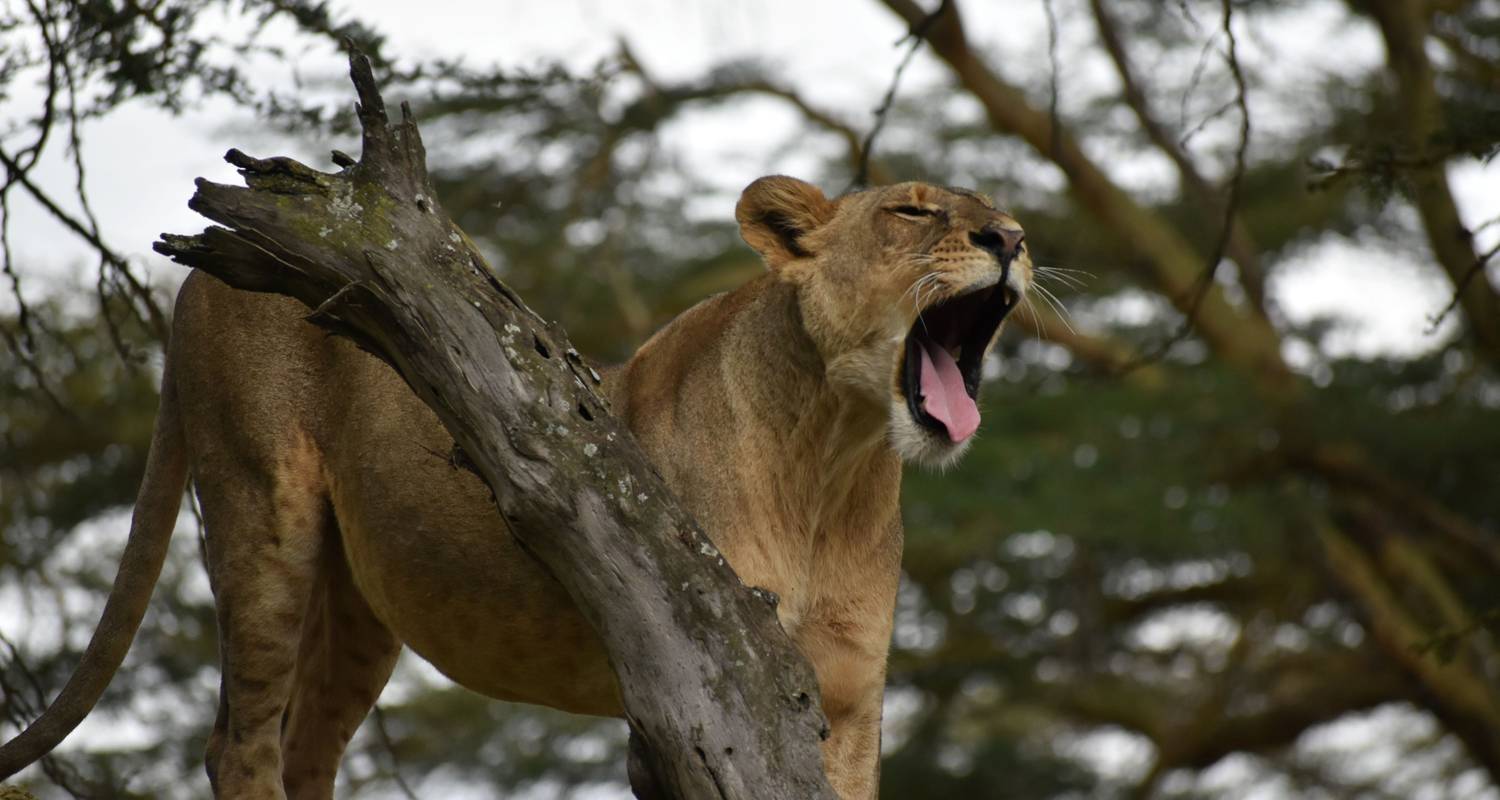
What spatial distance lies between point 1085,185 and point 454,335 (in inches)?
438

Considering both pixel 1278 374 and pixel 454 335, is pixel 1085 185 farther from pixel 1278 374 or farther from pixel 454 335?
pixel 454 335

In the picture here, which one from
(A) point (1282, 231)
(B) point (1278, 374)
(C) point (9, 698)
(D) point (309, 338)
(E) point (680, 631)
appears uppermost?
(A) point (1282, 231)

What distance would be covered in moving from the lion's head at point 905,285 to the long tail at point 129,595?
200 cm

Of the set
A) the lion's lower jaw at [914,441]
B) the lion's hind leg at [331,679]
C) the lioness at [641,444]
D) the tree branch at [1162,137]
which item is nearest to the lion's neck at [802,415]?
the lioness at [641,444]

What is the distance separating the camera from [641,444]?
17.7 feet

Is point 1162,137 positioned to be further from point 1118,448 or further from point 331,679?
point 331,679

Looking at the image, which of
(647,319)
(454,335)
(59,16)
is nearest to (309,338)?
(59,16)

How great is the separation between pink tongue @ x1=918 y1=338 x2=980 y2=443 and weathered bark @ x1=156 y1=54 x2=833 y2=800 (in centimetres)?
88

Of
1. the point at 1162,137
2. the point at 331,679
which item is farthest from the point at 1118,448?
the point at 331,679

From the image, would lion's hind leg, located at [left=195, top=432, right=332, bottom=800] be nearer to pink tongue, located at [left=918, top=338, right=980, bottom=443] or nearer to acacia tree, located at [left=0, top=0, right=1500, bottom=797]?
pink tongue, located at [left=918, top=338, right=980, bottom=443]

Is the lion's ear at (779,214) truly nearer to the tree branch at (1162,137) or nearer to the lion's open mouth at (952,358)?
the lion's open mouth at (952,358)

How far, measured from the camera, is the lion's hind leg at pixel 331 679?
20.9 ft

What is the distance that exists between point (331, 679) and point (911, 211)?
101 inches

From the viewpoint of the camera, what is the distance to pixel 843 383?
528cm
